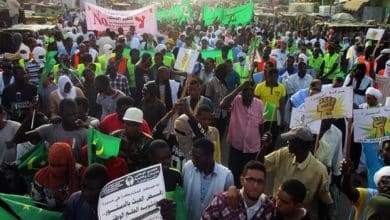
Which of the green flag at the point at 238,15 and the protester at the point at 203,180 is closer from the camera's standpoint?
the protester at the point at 203,180

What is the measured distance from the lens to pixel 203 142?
405 centimetres

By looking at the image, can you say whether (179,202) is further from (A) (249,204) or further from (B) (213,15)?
(B) (213,15)

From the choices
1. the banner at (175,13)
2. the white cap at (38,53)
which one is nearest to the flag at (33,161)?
the white cap at (38,53)

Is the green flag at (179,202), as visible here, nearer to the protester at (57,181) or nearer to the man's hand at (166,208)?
the man's hand at (166,208)

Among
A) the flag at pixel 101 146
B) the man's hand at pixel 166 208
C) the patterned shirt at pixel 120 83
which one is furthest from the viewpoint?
the patterned shirt at pixel 120 83

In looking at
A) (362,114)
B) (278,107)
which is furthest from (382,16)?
(362,114)

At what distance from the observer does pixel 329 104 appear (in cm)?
A: 512

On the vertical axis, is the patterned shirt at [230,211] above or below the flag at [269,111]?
above

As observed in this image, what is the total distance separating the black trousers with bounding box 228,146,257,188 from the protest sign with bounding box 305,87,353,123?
1262 millimetres

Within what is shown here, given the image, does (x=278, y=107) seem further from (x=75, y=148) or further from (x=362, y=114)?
(x=75, y=148)

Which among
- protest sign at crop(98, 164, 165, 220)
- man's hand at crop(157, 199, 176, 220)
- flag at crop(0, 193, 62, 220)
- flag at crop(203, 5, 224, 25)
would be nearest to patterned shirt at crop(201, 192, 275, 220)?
man's hand at crop(157, 199, 176, 220)

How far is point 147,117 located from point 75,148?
5.51 feet

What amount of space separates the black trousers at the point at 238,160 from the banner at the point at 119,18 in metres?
7.62

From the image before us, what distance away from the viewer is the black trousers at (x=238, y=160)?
20.5 feet
